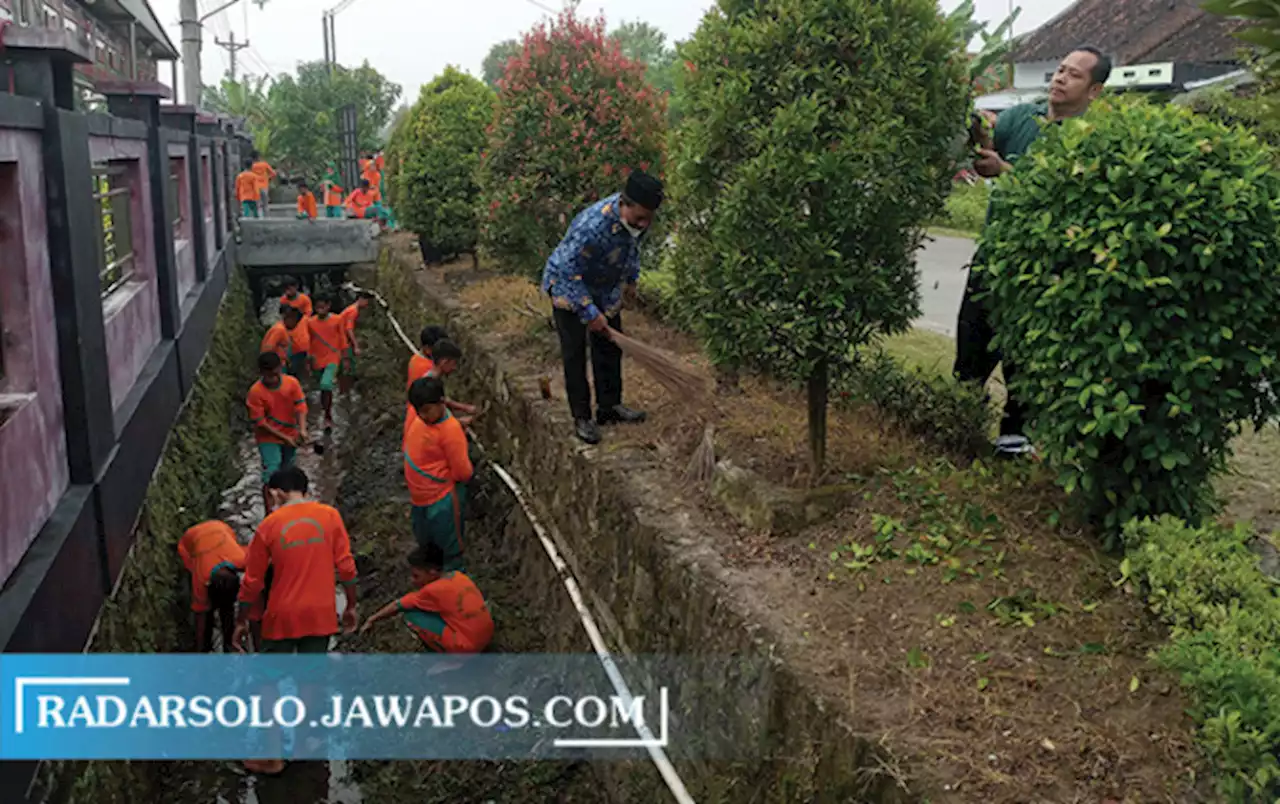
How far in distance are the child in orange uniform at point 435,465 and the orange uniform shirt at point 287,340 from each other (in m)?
4.69

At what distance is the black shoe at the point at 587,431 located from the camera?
6363 mm

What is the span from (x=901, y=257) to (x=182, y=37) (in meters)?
22.1

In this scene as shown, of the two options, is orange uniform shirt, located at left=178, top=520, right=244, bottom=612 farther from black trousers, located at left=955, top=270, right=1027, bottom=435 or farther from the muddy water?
black trousers, located at left=955, top=270, right=1027, bottom=435

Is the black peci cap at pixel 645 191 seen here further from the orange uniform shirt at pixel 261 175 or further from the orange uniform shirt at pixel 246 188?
the orange uniform shirt at pixel 261 175

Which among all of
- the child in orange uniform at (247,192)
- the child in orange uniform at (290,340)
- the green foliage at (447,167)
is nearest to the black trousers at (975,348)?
the child in orange uniform at (290,340)

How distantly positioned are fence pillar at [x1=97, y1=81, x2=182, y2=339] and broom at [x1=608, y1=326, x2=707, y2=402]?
17.3 feet

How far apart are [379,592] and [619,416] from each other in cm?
244

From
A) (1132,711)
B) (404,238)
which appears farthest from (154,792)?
(404,238)

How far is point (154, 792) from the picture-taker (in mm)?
5273

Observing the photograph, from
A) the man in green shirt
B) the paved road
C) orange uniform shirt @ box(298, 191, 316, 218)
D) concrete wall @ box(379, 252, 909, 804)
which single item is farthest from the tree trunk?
orange uniform shirt @ box(298, 191, 316, 218)

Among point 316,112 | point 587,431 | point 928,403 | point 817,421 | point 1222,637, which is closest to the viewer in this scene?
point 1222,637

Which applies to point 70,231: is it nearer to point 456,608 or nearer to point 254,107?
point 456,608

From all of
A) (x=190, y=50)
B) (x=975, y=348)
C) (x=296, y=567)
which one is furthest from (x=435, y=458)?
(x=190, y=50)

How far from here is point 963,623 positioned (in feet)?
12.4
